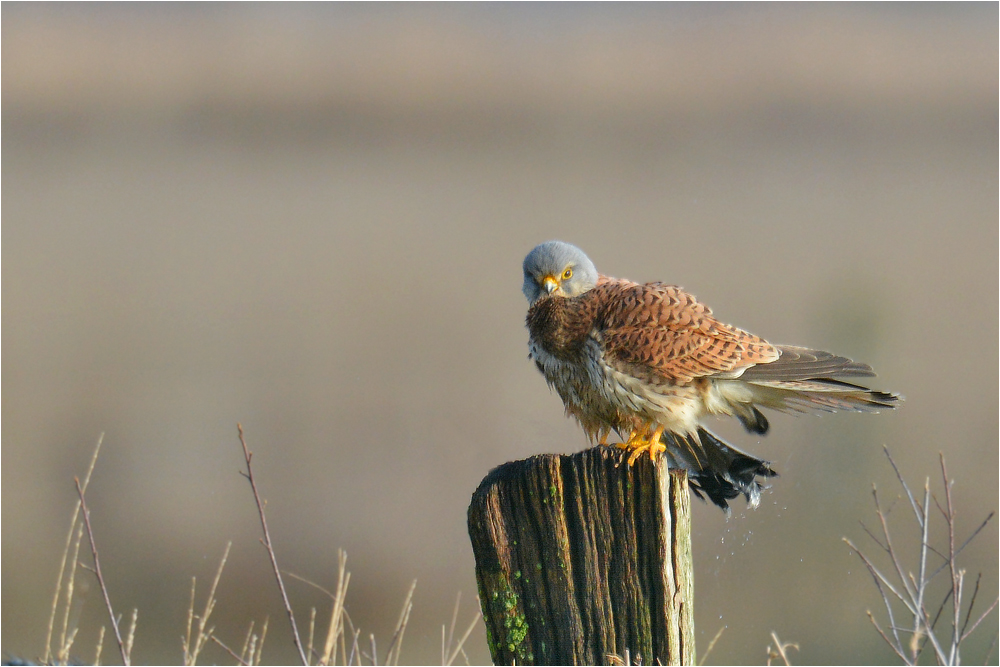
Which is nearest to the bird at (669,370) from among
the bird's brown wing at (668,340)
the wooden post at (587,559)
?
the bird's brown wing at (668,340)

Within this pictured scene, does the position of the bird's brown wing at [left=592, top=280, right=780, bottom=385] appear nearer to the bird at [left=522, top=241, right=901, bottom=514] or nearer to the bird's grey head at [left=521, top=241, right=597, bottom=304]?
the bird at [left=522, top=241, right=901, bottom=514]

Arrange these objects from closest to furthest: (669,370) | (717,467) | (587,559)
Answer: (587,559) < (669,370) < (717,467)

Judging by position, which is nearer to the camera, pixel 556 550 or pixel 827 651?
pixel 556 550

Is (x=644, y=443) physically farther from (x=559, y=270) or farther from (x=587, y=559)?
(x=587, y=559)

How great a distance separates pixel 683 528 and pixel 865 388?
3.32 feet

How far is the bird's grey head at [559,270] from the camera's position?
3.44 m

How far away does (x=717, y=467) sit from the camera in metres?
3.39

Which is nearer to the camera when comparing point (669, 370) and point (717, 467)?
point (669, 370)

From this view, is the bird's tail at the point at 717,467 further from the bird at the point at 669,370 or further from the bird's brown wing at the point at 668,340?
the bird's brown wing at the point at 668,340

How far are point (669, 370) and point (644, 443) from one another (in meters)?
0.26

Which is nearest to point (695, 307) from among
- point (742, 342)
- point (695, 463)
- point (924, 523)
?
point (742, 342)

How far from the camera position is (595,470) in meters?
2.53

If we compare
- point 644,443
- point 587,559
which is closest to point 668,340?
point 644,443

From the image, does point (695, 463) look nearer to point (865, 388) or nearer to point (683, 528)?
point (865, 388)
